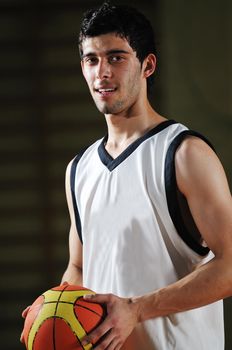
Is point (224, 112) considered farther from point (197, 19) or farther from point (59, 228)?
point (59, 228)

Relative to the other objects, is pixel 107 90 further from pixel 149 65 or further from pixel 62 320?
pixel 62 320

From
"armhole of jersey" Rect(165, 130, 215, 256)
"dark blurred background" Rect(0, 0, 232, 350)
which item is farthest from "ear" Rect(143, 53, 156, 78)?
"dark blurred background" Rect(0, 0, 232, 350)

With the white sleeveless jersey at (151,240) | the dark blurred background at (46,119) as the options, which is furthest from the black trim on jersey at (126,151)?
the dark blurred background at (46,119)

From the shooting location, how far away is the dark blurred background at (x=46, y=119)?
400cm

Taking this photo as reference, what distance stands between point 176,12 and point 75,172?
1945mm

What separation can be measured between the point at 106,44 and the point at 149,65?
0.18 m

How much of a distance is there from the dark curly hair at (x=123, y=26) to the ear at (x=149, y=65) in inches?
0.5

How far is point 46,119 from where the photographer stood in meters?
4.23

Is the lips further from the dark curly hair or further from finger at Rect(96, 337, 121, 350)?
finger at Rect(96, 337, 121, 350)

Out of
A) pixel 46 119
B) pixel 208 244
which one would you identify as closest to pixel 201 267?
pixel 208 244

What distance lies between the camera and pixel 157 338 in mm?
1968

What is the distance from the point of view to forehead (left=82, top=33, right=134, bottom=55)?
2.10 meters

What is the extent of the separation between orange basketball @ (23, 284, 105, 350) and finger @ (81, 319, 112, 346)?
1 cm

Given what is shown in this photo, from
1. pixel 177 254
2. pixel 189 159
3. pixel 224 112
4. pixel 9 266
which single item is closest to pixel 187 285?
pixel 177 254
